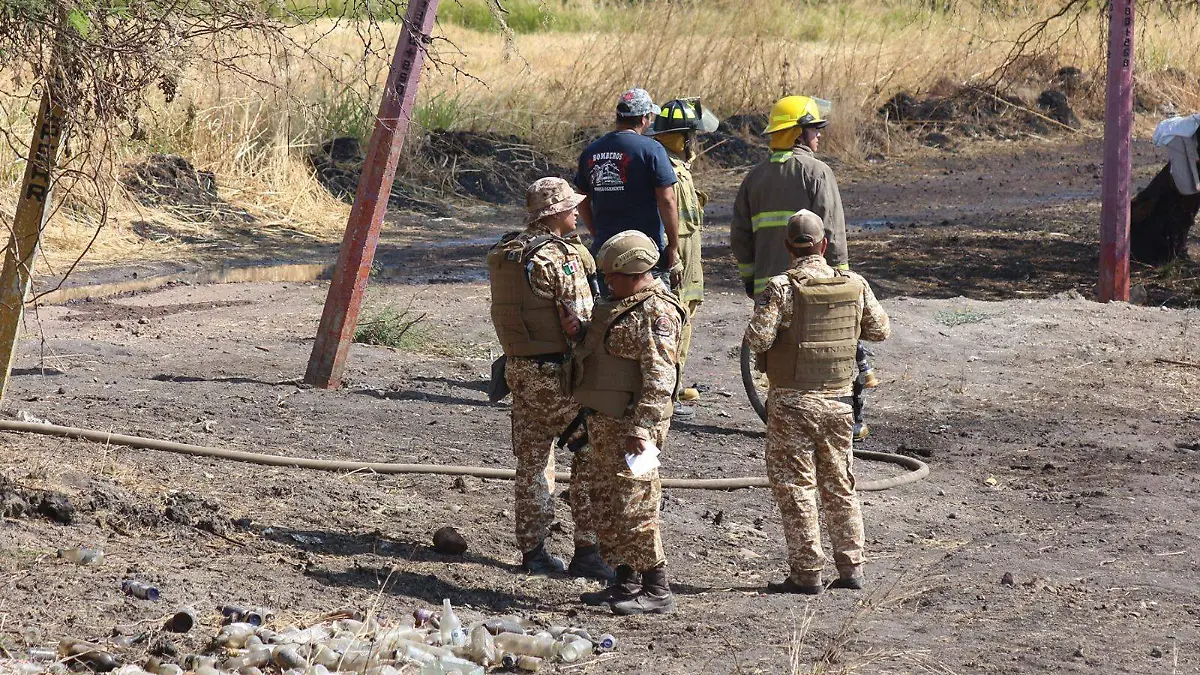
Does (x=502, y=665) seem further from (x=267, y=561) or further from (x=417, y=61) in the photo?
(x=417, y=61)

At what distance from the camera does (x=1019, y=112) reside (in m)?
24.7

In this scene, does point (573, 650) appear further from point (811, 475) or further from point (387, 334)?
point (387, 334)

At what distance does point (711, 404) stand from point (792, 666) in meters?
4.79

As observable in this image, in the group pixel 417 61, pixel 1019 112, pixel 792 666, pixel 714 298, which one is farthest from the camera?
pixel 1019 112

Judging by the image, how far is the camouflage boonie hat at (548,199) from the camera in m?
5.45

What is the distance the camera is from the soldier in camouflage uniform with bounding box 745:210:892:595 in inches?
216

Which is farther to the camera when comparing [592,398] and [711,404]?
[711,404]

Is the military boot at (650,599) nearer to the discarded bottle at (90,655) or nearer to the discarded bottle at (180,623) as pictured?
the discarded bottle at (180,623)

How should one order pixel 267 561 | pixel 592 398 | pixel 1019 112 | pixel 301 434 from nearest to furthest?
pixel 592 398, pixel 267 561, pixel 301 434, pixel 1019 112

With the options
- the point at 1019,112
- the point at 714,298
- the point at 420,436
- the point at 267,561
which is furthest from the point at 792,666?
the point at 1019,112

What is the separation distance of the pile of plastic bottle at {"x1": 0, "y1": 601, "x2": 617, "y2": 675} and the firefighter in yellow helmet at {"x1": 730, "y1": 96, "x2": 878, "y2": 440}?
126 inches

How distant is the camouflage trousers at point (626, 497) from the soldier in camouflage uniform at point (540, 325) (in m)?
0.23

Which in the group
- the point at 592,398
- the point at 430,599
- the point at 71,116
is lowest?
the point at 430,599

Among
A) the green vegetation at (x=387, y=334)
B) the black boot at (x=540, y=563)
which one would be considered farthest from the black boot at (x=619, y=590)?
the green vegetation at (x=387, y=334)
